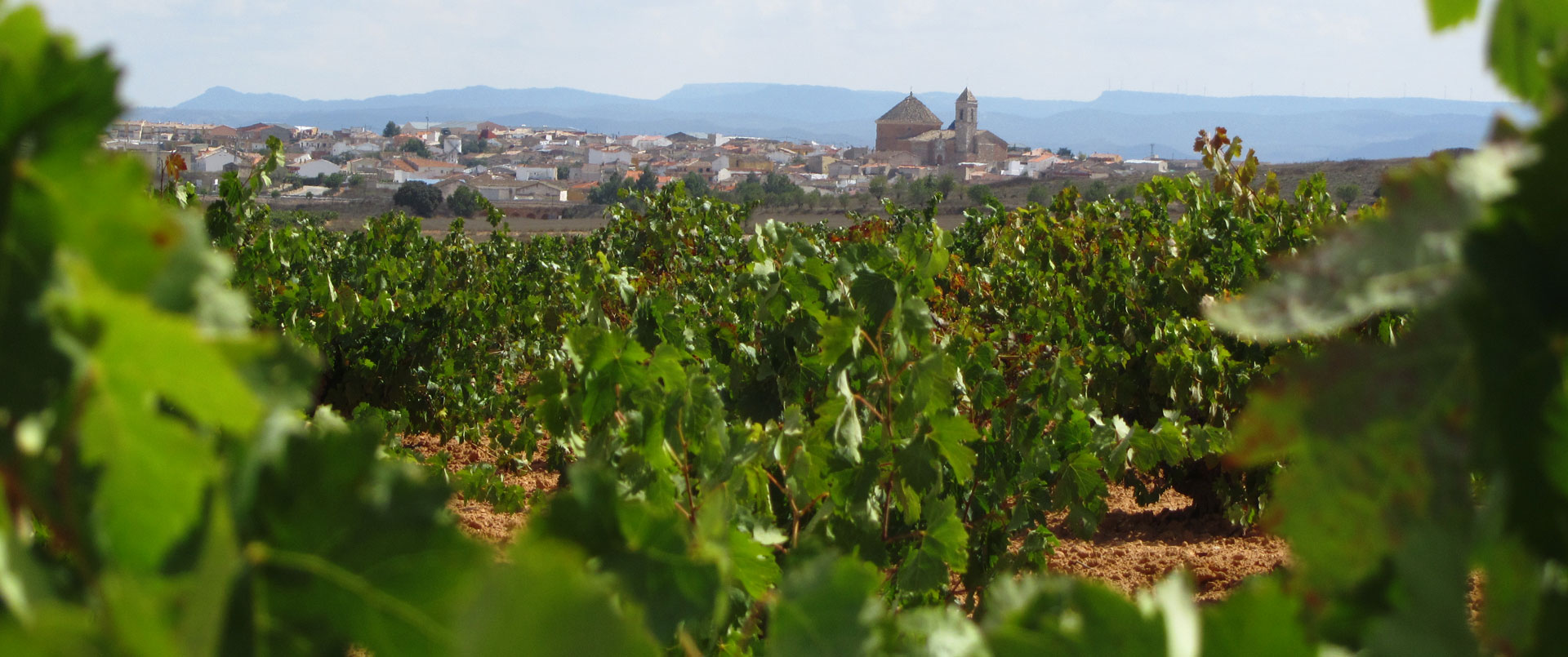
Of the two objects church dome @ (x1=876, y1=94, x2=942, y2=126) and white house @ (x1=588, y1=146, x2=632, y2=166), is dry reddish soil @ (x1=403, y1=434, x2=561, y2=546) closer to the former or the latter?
church dome @ (x1=876, y1=94, x2=942, y2=126)

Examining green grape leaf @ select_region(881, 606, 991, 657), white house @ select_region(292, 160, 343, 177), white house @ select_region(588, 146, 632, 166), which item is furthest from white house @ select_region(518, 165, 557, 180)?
green grape leaf @ select_region(881, 606, 991, 657)

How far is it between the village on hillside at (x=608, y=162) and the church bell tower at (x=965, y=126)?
0.31 feet

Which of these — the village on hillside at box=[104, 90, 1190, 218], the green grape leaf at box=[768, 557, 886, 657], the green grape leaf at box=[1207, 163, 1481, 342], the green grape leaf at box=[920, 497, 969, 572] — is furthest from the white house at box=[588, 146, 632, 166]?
the green grape leaf at box=[1207, 163, 1481, 342]

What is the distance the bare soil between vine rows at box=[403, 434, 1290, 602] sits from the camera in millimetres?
4844

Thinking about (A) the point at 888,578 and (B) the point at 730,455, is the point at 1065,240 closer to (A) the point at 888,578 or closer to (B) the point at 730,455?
(A) the point at 888,578

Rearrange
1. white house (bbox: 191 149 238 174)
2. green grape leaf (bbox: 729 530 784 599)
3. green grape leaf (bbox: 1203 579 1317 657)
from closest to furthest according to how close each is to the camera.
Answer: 1. green grape leaf (bbox: 1203 579 1317 657)
2. green grape leaf (bbox: 729 530 784 599)
3. white house (bbox: 191 149 238 174)

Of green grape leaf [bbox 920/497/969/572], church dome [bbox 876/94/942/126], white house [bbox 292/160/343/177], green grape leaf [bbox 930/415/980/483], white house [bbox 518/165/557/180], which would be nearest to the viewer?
green grape leaf [bbox 920/497/969/572]

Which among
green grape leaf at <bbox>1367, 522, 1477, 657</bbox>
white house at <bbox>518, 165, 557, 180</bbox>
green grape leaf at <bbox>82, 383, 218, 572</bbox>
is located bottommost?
white house at <bbox>518, 165, 557, 180</bbox>

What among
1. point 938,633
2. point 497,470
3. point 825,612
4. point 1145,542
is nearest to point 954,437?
point 938,633

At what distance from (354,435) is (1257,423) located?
0.40 m

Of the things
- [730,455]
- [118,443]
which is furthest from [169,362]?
[730,455]

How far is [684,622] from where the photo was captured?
0.77m

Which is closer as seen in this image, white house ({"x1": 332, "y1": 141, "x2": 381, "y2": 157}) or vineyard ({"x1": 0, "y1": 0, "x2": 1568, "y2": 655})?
vineyard ({"x1": 0, "y1": 0, "x2": 1568, "y2": 655})

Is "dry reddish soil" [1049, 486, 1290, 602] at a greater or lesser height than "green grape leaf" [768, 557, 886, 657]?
lesser
